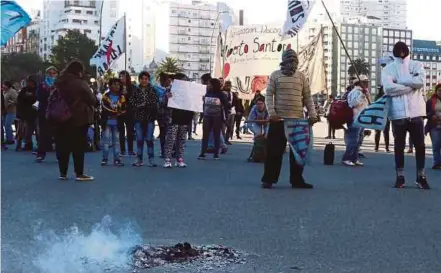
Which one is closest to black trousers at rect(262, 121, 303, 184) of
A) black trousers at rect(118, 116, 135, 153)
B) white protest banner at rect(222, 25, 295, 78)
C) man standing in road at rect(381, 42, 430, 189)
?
man standing in road at rect(381, 42, 430, 189)

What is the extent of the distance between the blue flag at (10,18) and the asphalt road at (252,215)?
152cm

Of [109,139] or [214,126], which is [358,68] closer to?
[214,126]

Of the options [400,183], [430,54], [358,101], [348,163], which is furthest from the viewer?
[430,54]

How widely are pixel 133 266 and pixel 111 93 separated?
8871mm

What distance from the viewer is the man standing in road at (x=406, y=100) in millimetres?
9398

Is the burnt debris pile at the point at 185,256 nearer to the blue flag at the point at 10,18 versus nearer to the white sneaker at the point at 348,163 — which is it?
the blue flag at the point at 10,18

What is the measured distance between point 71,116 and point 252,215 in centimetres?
421

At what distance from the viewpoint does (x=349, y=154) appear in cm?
1367

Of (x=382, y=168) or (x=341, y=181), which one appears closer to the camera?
(x=341, y=181)

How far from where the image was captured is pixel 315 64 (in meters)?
24.9

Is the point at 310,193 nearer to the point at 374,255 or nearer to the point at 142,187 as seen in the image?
the point at 142,187

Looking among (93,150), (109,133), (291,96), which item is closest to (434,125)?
(291,96)

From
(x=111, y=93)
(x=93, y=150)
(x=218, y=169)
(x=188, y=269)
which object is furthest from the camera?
(x=93, y=150)

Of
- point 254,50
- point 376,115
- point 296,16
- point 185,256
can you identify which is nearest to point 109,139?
point 376,115
